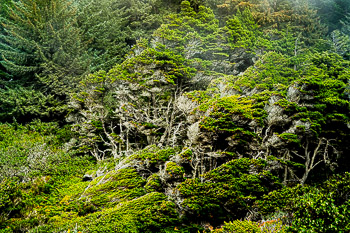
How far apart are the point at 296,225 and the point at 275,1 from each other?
92.6ft

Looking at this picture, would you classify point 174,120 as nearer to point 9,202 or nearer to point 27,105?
point 9,202

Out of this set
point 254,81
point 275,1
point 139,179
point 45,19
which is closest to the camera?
point 139,179

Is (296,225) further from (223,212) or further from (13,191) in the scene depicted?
(13,191)

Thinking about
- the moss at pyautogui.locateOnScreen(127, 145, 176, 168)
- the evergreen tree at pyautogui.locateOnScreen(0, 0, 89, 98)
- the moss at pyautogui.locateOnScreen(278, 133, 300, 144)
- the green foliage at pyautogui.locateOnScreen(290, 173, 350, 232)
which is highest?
the evergreen tree at pyautogui.locateOnScreen(0, 0, 89, 98)

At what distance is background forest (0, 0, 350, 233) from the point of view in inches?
302

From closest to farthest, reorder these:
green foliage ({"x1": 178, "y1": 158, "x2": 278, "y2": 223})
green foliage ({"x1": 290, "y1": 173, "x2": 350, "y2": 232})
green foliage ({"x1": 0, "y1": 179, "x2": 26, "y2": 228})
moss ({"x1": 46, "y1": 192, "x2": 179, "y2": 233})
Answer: green foliage ({"x1": 290, "y1": 173, "x2": 350, "y2": 232}), moss ({"x1": 46, "y1": 192, "x2": 179, "y2": 233}), green foliage ({"x1": 0, "y1": 179, "x2": 26, "y2": 228}), green foliage ({"x1": 178, "y1": 158, "x2": 278, "y2": 223})

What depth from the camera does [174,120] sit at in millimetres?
15297

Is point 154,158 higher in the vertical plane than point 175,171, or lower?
lower

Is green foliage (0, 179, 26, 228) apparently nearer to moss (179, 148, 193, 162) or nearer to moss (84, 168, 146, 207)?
moss (84, 168, 146, 207)

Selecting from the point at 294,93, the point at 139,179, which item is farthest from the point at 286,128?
the point at 139,179

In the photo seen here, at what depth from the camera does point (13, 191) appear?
809 cm

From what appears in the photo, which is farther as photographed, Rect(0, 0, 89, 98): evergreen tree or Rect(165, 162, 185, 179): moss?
Rect(0, 0, 89, 98): evergreen tree

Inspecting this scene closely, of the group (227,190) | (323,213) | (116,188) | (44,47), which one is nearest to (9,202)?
(116,188)

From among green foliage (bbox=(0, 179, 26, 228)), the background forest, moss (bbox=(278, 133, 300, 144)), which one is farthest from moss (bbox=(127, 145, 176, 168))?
moss (bbox=(278, 133, 300, 144))
